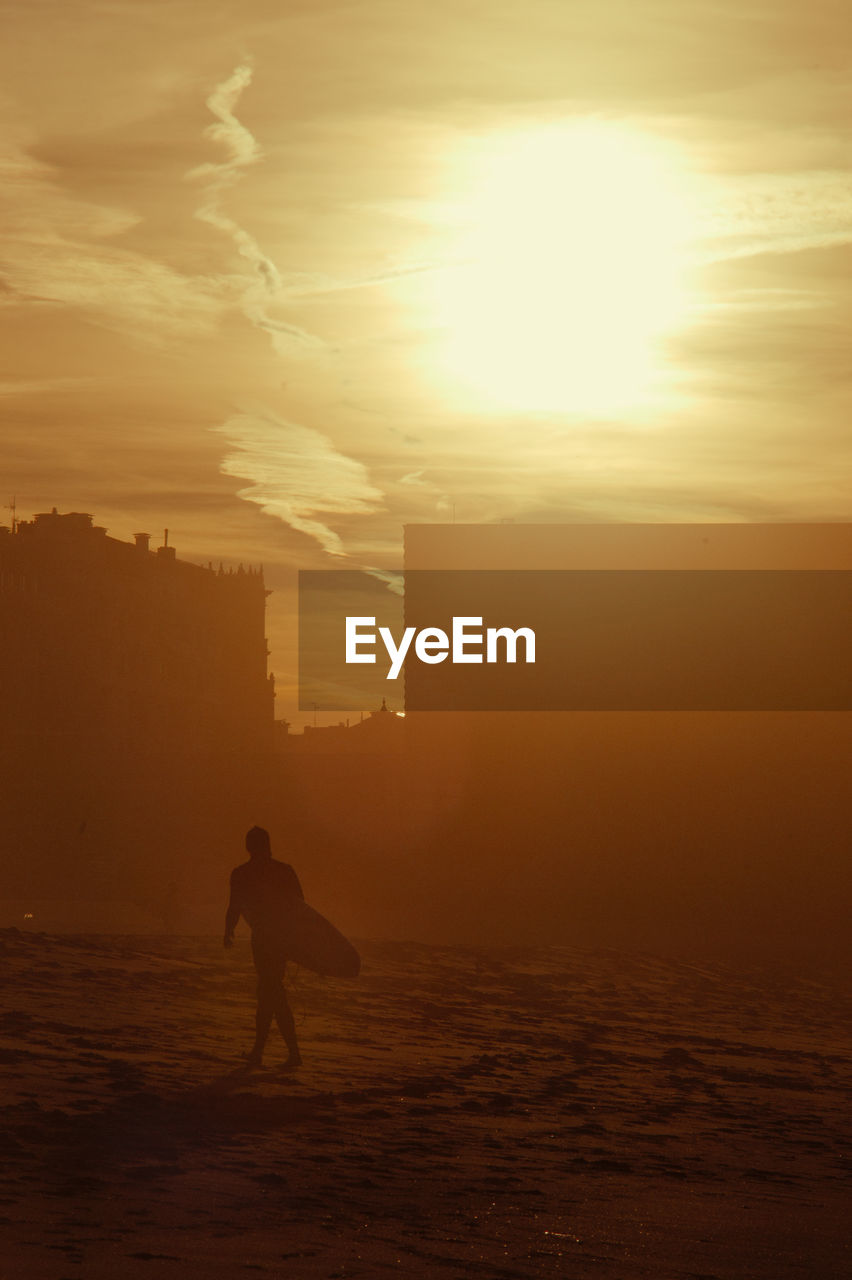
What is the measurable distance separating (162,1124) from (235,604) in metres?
78.5

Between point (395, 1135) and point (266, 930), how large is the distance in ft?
7.62

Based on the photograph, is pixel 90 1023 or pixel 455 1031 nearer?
pixel 90 1023

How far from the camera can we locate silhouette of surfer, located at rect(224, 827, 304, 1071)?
11.7 meters

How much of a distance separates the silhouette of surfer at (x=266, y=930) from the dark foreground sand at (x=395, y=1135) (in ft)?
0.96

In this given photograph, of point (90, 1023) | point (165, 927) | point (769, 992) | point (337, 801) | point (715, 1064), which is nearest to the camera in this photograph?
point (90, 1023)

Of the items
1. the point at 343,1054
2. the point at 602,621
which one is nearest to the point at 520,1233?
the point at 343,1054

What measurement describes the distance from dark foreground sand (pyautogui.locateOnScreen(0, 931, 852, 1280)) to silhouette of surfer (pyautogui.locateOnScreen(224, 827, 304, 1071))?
0.29 metres

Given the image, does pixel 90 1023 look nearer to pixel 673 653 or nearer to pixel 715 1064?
pixel 715 1064

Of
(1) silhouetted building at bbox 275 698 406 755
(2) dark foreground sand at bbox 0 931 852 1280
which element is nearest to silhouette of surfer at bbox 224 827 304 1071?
(2) dark foreground sand at bbox 0 931 852 1280

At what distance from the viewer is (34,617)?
64.5m

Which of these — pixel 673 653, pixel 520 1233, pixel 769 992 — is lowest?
pixel 769 992
